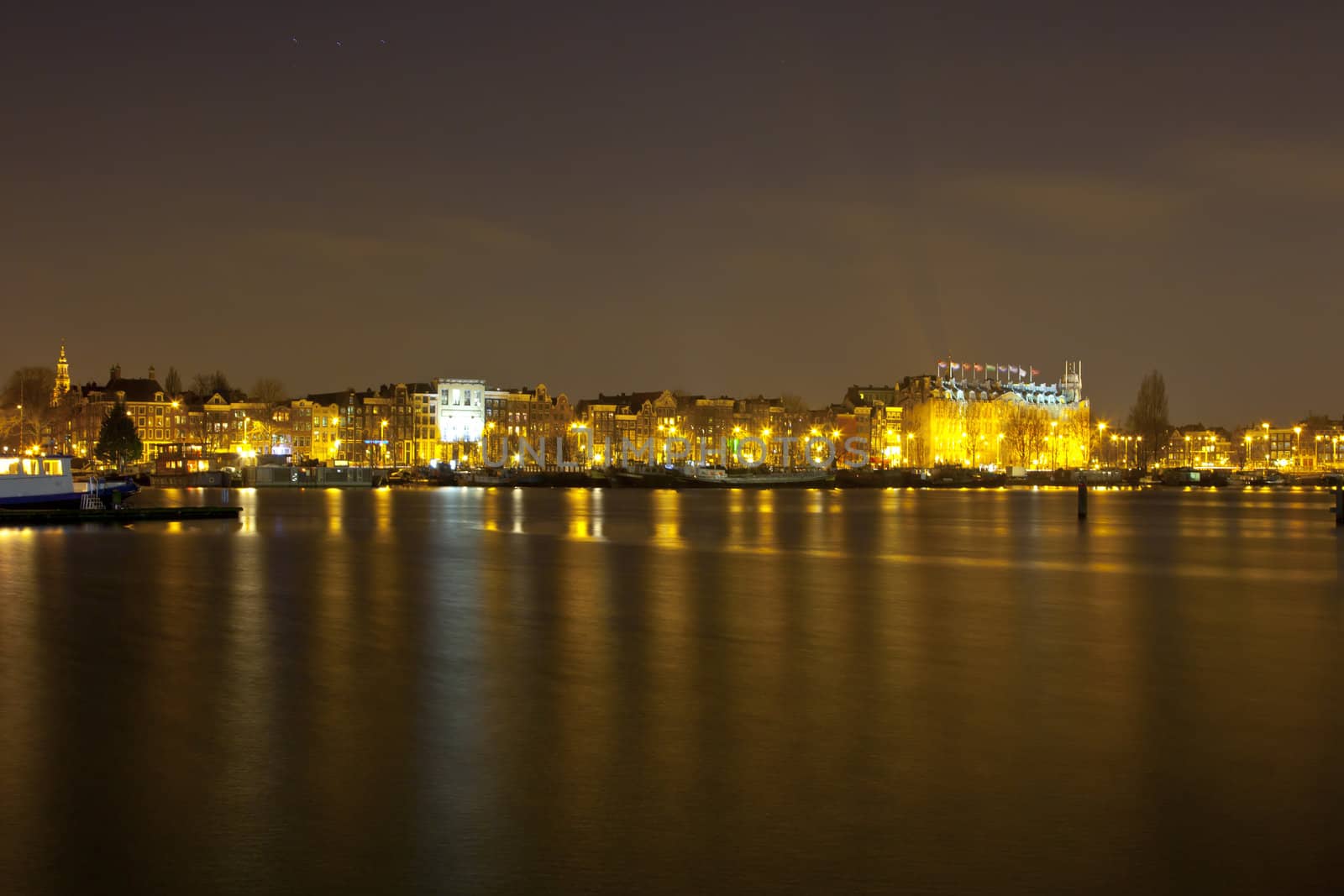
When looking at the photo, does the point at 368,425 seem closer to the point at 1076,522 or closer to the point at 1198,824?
the point at 1076,522

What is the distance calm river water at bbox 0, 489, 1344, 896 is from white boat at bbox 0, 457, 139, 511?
29821 millimetres

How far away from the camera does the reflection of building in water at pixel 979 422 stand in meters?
169

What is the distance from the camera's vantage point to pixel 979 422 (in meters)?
179

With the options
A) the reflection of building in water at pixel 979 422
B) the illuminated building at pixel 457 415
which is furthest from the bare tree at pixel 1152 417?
the illuminated building at pixel 457 415

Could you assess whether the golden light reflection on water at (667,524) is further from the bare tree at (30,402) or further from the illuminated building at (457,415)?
the illuminated building at (457,415)

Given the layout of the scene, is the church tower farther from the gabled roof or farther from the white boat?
the white boat

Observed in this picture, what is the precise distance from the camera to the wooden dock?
4525 cm

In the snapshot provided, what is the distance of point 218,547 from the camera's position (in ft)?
106

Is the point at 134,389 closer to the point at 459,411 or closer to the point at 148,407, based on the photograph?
the point at 148,407

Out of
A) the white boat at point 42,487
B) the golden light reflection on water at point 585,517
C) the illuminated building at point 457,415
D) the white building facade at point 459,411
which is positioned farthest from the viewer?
the white building facade at point 459,411

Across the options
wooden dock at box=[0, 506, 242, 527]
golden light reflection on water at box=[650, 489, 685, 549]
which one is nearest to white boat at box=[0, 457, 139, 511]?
wooden dock at box=[0, 506, 242, 527]

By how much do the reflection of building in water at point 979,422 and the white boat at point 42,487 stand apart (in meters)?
127

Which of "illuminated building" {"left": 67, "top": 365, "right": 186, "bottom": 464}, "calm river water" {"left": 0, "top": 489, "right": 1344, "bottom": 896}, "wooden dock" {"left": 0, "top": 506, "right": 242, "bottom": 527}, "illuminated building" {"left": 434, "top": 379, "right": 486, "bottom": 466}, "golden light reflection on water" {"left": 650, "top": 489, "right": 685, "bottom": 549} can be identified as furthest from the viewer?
"illuminated building" {"left": 434, "top": 379, "right": 486, "bottom": 466}

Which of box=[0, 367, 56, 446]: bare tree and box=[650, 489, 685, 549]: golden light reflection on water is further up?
box=[0, 367, 56, 446]: bare tree
